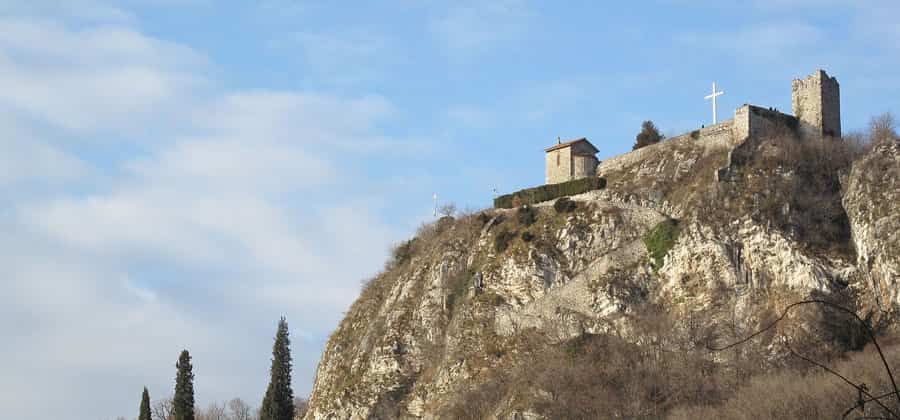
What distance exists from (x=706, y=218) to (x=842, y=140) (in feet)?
36.1

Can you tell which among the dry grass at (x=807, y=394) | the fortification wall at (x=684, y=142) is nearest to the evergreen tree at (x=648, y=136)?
the fortification wall at (x=684, y=142)

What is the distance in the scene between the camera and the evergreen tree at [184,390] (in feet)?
269

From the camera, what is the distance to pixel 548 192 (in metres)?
77.2

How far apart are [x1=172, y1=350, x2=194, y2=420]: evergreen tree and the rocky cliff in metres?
9.99

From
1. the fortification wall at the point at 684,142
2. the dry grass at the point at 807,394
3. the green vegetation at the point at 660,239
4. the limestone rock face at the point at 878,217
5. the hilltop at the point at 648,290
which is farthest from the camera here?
the fortification wall at the point at 684,142

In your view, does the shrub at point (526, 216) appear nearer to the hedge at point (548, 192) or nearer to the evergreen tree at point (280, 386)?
the hedge at point (548, 192)

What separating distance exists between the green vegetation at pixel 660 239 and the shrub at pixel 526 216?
347 inches

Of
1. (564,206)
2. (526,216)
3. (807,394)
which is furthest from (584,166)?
(807,394)

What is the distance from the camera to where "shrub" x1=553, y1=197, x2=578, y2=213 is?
73.4 metres

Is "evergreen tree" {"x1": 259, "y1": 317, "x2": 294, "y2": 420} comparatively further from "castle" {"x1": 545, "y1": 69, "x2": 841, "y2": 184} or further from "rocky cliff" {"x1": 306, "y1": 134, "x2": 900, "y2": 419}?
"castle" {"x1": 545, "y1": 69, "x2": 841, "y2": 184}

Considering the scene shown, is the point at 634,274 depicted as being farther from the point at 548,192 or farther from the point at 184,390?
the point at 184,390

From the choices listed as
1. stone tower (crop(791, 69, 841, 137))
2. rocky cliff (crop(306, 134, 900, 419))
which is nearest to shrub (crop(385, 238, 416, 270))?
rocky cliff (crop(306, 134, 900, 419))

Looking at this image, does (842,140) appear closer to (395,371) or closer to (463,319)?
(463,319)

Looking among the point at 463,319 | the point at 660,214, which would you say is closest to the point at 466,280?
the point at 463,319
